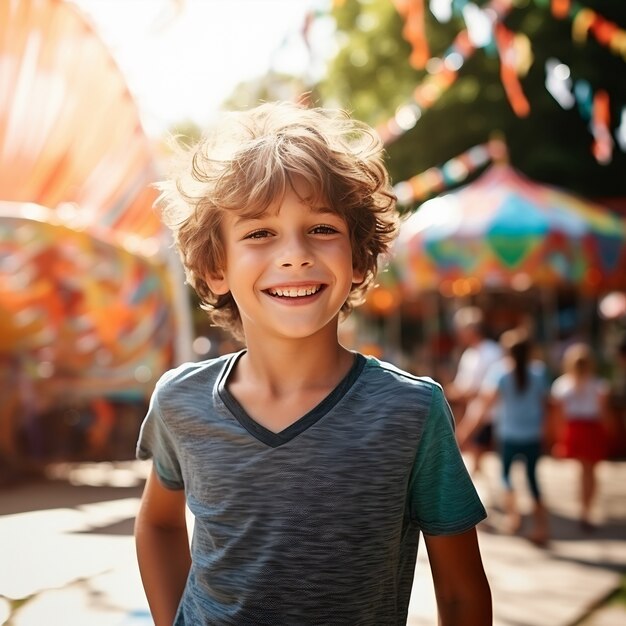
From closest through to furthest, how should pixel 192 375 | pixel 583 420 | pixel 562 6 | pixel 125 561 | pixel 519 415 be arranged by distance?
pixel 192 375 < pixel 125 561 < pixel 519 415 < pixel 583 420 < pixel 562 6

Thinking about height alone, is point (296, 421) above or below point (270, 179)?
below

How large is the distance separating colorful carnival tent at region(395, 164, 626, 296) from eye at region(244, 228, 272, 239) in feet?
32.8

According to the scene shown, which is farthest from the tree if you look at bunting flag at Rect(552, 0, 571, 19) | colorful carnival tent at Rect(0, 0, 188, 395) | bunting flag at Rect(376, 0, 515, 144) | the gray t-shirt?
the gray t-shirt

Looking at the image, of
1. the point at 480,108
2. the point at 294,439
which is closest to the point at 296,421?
the point at 294,439

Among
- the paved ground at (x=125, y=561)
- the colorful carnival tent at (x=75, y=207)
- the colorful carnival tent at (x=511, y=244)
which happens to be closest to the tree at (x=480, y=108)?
the colorful carnival tent at (x=511, y=244)

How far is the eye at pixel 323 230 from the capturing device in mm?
1781

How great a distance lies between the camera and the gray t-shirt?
1640 millimetres

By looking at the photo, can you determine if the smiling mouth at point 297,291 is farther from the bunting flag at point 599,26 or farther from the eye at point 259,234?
the bunting flag at point 599,26

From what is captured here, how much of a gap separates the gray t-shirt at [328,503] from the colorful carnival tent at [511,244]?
33.1 ft

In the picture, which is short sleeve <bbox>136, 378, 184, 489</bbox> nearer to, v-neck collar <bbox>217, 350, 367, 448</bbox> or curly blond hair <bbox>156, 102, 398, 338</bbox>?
v-neck collar <bbox>217, 350, 367, 448</bbox>

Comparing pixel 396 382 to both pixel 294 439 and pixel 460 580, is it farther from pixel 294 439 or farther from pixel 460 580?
pixel 460 580

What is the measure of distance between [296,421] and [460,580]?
0.40 meters

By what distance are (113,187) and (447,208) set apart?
5437 mm

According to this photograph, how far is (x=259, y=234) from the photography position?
1791mm
